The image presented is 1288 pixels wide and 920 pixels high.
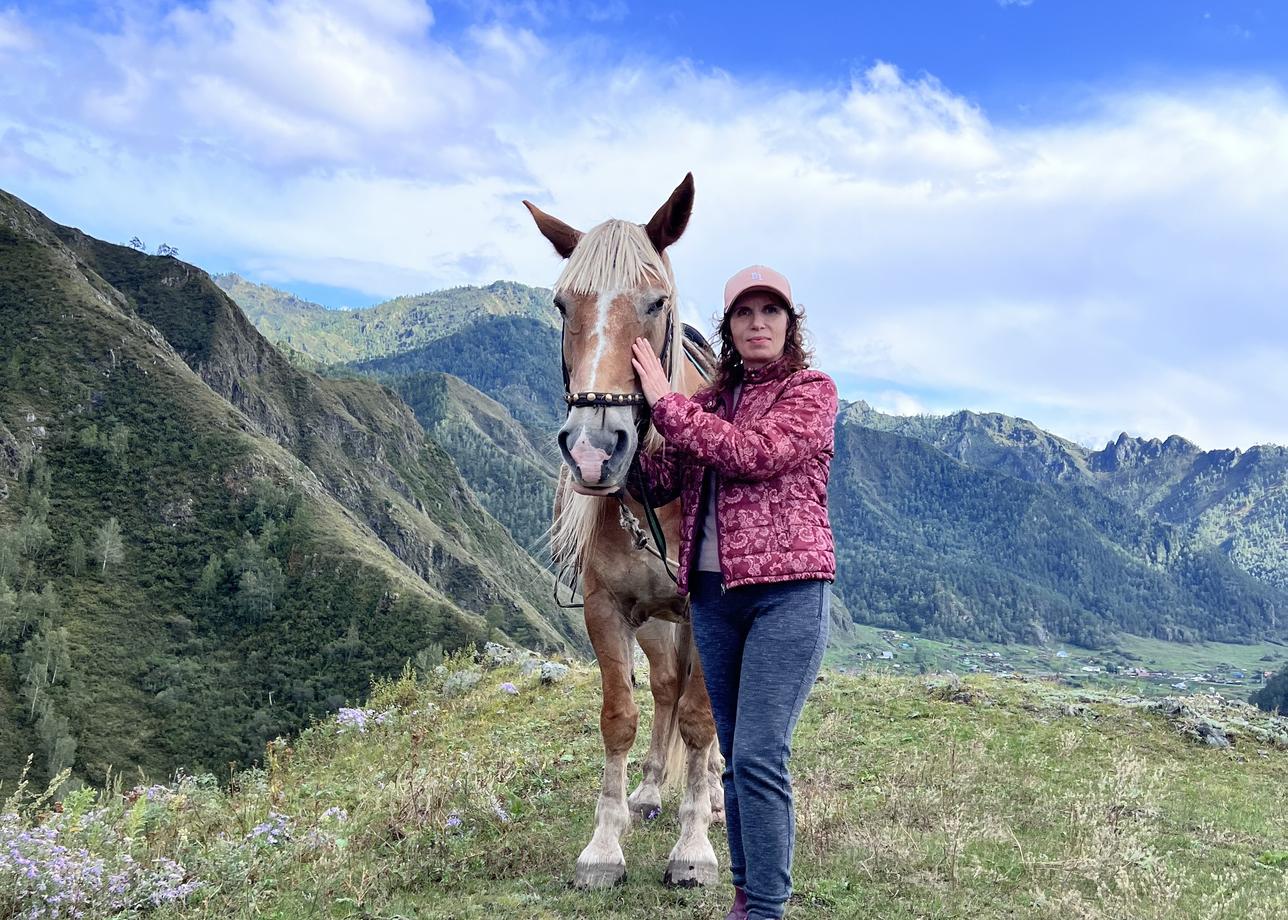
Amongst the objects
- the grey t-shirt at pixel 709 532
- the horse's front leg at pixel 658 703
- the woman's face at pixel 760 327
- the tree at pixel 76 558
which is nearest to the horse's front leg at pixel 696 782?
the horse's front leg at pixel 658 703

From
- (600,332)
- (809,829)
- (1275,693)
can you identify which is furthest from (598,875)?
(1275,693)

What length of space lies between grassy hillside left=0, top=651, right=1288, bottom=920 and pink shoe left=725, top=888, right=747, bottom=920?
0.48 metres

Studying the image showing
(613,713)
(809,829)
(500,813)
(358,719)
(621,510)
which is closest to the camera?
(621,510)

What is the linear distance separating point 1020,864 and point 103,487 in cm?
13929

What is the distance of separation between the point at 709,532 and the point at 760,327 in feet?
2.80

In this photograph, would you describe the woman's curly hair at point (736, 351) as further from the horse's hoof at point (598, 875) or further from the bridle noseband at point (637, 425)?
the horse's hoof at point (598, 875)

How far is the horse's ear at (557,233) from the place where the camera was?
13.5 ft

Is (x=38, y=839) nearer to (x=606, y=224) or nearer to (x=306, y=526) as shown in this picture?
(x=606, y=224)

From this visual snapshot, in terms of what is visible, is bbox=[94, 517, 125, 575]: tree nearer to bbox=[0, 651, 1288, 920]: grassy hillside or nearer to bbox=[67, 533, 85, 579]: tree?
bbox=[67, 533, 85, 579]: tree

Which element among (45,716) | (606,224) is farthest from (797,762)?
(45,716)

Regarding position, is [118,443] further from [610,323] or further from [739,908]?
[739,908]

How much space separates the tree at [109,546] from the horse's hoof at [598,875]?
119m

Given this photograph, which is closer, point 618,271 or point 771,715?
point 771,715

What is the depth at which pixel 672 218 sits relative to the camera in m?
3.87
